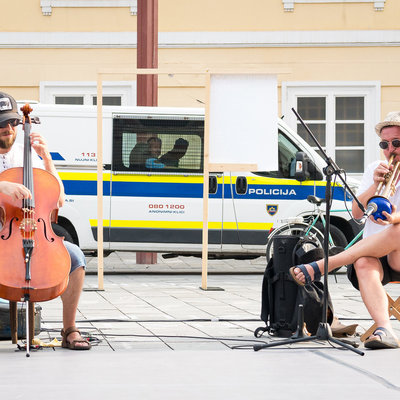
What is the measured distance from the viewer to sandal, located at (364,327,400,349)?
6.17 m

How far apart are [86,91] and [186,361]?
1282 centimetres

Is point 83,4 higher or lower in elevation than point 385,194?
higher

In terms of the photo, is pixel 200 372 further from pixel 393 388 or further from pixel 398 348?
pixel 398 348

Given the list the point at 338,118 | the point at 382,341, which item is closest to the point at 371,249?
the point at 382,341

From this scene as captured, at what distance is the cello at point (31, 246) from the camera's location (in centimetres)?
580

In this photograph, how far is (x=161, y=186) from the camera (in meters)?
12.9

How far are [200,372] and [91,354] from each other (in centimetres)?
89

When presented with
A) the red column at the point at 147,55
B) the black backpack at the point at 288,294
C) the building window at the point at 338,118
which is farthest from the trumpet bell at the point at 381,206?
the building window at the point at 338,118

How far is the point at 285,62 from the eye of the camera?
1797 centimetres

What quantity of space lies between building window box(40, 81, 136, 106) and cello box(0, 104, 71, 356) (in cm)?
1218

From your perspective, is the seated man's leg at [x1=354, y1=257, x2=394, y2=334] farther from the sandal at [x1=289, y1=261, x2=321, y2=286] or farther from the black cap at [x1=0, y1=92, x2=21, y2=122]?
the black cap at [x1=0, y1=92, x2=21, y2=122]

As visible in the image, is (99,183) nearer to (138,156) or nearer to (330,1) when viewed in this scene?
(138,156)

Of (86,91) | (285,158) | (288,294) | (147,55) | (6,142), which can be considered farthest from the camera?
(86,91)

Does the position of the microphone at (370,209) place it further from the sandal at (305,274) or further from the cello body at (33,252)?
the cello body at (33,252)
